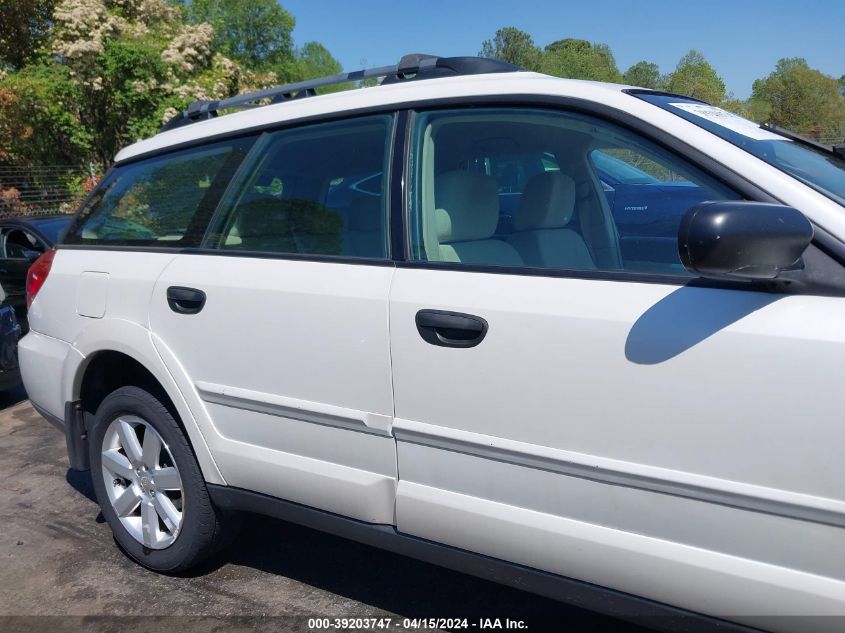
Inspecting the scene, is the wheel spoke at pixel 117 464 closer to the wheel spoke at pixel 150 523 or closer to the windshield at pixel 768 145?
the wheel spoke at pixel 150 523

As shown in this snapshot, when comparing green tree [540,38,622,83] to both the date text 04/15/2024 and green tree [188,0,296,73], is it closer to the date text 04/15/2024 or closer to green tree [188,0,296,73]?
green tree [188,0,296,73]

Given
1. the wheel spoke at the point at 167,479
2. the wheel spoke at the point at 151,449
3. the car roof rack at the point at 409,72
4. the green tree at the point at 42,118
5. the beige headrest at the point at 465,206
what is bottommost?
the wheel spoke at the point at 167,479

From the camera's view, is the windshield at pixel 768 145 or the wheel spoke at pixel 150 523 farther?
the wheel spoke at pixel 150 523

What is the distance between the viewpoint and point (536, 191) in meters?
2.75

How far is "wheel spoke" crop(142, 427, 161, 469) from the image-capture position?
3207mm

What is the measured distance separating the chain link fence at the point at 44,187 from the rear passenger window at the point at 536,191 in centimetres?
1559

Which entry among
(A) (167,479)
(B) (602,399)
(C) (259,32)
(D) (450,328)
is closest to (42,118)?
(A) (167,479)

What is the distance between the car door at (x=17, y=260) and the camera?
8102mm

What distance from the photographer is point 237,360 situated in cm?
284

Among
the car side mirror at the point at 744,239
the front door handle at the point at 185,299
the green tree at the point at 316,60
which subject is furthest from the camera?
the green tree at the point at 316,60

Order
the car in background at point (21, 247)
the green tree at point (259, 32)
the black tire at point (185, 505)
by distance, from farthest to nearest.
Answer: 1. the green tree at point (259, 32)
2. the car in background at point (21, 247)
3. the black tire at point (185, 505)

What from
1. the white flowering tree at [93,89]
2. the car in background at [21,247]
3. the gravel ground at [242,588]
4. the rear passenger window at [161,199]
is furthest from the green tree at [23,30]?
the gravel ground at [242,588]

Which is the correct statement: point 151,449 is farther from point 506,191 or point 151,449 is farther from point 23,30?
point 23,30

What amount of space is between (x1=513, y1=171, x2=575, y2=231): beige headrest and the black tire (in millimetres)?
1528
